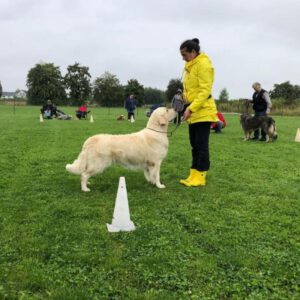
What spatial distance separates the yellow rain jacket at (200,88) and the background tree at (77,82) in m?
92.6

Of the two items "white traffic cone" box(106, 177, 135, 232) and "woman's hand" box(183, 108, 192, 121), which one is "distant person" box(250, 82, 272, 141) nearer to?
"woman's hand" box(183, 108, 192, 121)

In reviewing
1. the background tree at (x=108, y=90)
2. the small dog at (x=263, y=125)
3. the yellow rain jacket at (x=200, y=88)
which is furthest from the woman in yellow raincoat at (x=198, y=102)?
the background tree at (x=108, y=90)

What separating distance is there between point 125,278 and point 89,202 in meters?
2.41

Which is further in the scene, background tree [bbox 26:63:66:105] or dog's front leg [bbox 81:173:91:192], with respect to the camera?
background tree [bbox 26:63:66:105]

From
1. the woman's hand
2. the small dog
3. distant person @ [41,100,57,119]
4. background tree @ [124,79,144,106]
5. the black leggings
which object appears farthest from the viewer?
background tree @ [124,79,144,106]

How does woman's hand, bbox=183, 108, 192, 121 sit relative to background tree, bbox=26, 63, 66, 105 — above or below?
below

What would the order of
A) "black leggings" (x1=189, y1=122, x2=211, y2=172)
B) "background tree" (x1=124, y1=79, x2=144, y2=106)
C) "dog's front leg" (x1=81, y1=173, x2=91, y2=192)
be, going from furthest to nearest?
"background tree" (x1=124, y1=79, x2=144, y2=106) < "black leggings" (x1=189, y1=122, x2=211, y2=172) < "dog's front leg" (x1=81, y1=173, x2=91, y2=192)

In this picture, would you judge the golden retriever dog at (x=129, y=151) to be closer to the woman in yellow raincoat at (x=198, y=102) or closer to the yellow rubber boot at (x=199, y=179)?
the woman in yellow raincoat at (x=198, y=102)

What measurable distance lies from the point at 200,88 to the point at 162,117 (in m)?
0.84

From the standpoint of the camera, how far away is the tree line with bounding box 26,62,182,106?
9181cm

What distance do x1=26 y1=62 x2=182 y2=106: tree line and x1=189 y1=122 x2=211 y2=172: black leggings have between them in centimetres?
8242

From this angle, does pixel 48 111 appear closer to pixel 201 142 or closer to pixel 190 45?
pixel 201 142

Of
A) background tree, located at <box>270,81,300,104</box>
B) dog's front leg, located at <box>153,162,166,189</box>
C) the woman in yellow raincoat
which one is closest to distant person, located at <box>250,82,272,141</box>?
the woman in yellow raincoat

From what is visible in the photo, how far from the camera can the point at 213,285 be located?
126 inches
